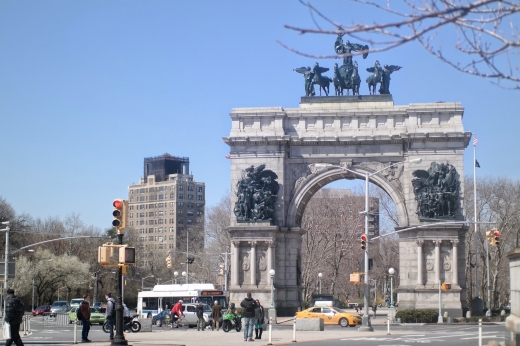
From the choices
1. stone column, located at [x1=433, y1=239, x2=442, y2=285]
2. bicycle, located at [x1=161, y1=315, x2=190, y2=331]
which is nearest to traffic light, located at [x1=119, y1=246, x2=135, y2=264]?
bicycle, located at [x1=161, y1=315, x2=190, y2=331]

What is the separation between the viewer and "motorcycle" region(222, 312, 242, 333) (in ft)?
137

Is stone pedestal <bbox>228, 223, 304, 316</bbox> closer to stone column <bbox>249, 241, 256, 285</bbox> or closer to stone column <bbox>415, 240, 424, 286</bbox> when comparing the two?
stone column <bbox>249, 241, 256, 285</bbox>

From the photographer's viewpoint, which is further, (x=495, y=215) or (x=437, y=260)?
(x=495, y=215)

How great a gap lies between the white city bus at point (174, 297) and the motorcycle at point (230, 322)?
664 inches

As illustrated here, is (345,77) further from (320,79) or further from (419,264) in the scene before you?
(419,264)

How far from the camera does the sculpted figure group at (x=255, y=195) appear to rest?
58812mm

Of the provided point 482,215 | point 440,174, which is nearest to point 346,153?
point 440,174

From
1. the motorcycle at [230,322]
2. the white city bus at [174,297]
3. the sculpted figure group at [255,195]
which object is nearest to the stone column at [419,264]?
the sculpted figure group at [255,195]

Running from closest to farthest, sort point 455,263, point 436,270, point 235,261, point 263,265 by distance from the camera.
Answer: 1. point 455,263
2. point 436,270
3. point 263,265
4. point 235,261

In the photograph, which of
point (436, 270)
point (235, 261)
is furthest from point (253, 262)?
point (436, 270)

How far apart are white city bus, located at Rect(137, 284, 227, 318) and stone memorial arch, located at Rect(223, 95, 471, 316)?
89.4 inches

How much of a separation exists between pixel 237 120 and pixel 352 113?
778 centimetres

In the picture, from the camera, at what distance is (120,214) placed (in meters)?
24.5

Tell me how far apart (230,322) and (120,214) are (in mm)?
18773
